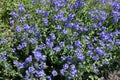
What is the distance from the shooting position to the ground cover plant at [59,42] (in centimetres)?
455

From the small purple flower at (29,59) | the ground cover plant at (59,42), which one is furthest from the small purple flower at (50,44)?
the small purple flower at (29,59)

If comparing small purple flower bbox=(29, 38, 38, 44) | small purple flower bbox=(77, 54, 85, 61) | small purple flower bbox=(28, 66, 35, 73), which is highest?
small purple flower bbox=(29, 38, 38, 44)

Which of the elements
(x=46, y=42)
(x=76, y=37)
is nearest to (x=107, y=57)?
(x=76, y=37)

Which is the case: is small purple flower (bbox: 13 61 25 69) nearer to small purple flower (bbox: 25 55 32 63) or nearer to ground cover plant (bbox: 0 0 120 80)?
ground cover plant (bbox: 0 0 120 80)

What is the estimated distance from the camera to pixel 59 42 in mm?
4781

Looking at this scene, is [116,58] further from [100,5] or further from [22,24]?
[22,24]

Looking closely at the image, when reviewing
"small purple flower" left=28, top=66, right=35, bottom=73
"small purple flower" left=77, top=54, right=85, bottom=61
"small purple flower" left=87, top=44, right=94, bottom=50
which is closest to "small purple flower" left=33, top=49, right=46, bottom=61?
"small purple flower" left=28, top=66, right=35, bottom=73

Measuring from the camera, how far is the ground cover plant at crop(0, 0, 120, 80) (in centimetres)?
455

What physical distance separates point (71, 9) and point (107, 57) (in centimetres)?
108

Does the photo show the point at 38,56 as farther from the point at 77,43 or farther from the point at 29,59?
the point at 77,43

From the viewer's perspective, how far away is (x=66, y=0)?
219 inches

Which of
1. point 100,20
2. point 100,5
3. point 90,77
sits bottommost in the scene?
point 90,77

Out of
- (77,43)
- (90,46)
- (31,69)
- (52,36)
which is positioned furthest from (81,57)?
(31,69)

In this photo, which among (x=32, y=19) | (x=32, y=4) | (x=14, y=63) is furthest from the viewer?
(x=32, y=4)
